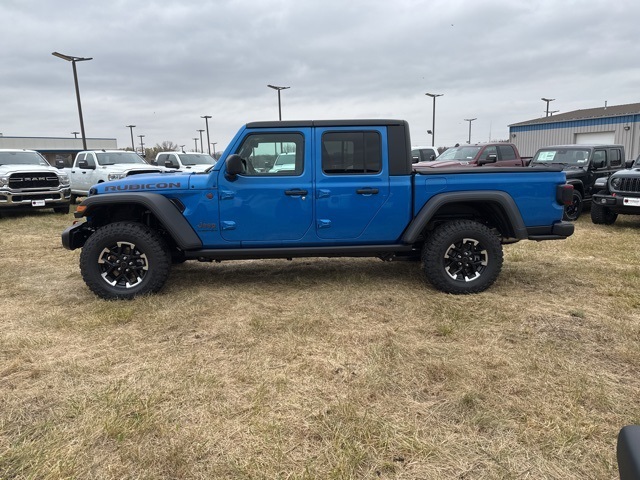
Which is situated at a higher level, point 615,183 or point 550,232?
point 615,183

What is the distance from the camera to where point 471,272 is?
459 centimetres

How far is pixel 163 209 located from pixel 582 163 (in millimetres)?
9807

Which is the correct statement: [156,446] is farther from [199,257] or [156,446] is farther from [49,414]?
[199,257]

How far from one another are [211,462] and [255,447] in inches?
8.7

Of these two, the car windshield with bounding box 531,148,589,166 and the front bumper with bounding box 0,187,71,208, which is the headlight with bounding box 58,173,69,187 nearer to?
the front bumper with bounding box 0,187,71,208

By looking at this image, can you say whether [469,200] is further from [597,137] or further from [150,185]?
[597,137]

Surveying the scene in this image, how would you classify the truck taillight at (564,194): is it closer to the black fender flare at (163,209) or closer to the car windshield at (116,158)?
the black fender flare at (163,209)

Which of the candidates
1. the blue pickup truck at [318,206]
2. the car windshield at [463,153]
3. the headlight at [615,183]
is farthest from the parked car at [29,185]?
the headlight at [615,183]

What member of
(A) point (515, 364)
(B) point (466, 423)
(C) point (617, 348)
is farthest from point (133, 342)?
(C) point (617, 348)

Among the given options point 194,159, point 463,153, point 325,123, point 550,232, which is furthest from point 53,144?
point 550,232

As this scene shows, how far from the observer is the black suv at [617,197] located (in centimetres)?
805

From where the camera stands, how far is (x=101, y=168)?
12531mm

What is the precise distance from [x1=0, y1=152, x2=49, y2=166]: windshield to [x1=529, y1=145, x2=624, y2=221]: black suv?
12821 mm

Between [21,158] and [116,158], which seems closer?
[21,158]
